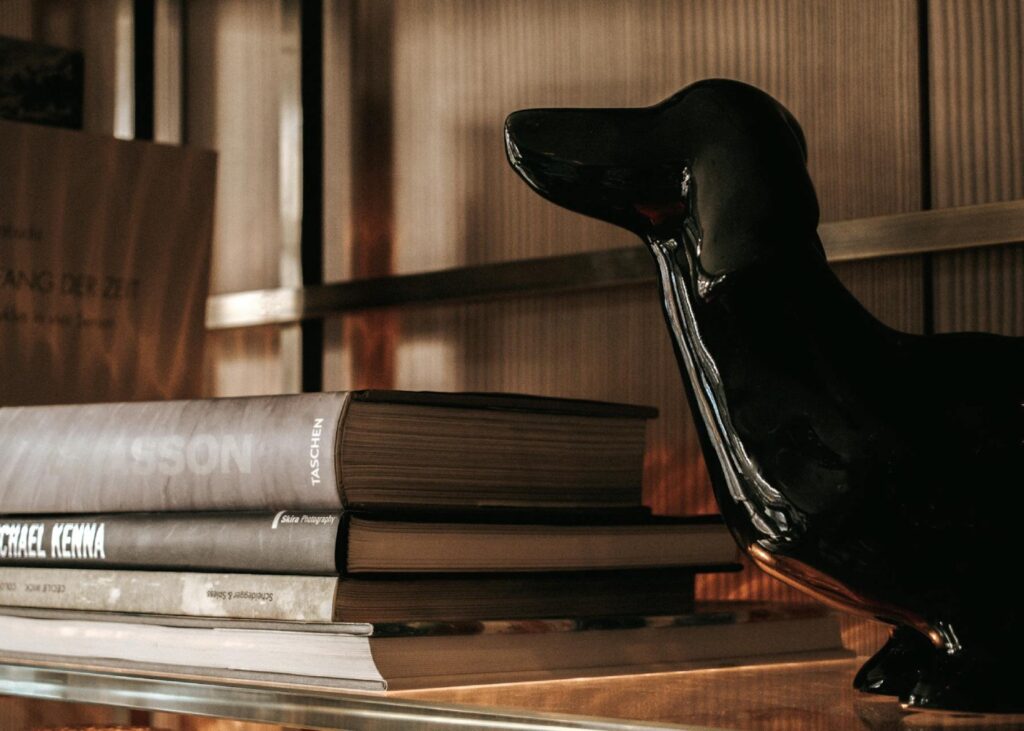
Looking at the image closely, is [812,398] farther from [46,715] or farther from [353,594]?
[46,715]

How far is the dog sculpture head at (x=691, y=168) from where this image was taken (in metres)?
0.51

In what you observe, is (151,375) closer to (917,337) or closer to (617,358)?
(617,358)

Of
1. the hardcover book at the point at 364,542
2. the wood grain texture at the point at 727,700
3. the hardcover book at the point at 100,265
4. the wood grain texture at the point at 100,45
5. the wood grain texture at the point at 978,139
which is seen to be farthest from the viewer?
the wood grain texture at the point at 100,45

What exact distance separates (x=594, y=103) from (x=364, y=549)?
409mm

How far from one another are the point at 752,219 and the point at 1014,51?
27 cm

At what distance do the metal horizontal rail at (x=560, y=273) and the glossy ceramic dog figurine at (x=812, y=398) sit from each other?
0.21m

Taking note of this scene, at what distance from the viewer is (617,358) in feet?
2.82

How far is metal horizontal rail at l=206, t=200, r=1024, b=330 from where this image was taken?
0.70m

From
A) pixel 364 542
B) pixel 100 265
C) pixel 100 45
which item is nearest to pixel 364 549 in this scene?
pixel 364 542

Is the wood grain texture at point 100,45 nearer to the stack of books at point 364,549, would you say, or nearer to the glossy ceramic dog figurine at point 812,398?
the stack of books at point 364,549

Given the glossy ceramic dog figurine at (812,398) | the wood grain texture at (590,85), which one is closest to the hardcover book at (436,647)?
the glossy ceramic dog figurine at (812,398)

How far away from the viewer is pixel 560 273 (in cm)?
88

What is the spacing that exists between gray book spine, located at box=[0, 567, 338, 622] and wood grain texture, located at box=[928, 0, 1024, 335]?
35 centimetres

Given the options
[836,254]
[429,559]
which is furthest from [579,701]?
[836,254]
